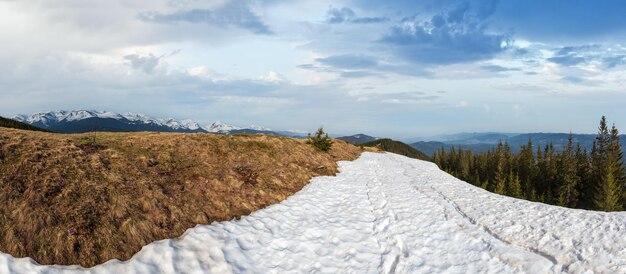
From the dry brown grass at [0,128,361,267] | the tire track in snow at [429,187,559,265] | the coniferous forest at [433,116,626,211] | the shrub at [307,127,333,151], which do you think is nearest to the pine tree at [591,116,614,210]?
the coniferous forest at [433,116,626,211]

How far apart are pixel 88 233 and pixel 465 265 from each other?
32.9 ft

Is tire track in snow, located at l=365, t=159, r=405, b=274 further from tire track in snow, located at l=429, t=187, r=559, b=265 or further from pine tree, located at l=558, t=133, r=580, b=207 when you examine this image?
pine tree, located at l=558, t=133, r=580, b=207

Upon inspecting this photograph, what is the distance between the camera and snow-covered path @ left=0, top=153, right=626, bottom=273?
28.0 feet

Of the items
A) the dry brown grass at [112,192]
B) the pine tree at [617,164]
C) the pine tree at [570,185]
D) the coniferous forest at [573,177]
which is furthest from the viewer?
A: the pine tree at [570,185]

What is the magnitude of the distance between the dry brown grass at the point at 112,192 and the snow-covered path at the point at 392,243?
0.67 m

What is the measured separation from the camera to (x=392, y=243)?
1070 cm

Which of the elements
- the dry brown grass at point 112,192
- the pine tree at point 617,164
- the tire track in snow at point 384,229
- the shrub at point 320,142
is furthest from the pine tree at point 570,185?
the dry brown grass at point 112,192

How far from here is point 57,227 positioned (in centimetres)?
860

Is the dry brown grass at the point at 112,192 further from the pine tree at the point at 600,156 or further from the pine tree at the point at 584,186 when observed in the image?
the pine tree at the point at 584,186

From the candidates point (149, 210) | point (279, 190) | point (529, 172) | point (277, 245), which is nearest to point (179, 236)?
point (149, 210)

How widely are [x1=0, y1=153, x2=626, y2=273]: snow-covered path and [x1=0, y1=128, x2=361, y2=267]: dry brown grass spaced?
665 mm

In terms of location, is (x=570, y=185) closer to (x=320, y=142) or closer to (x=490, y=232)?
(x=320, y=142)

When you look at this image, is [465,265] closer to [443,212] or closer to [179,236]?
[443,212]

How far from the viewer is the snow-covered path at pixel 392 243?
28.0ft
